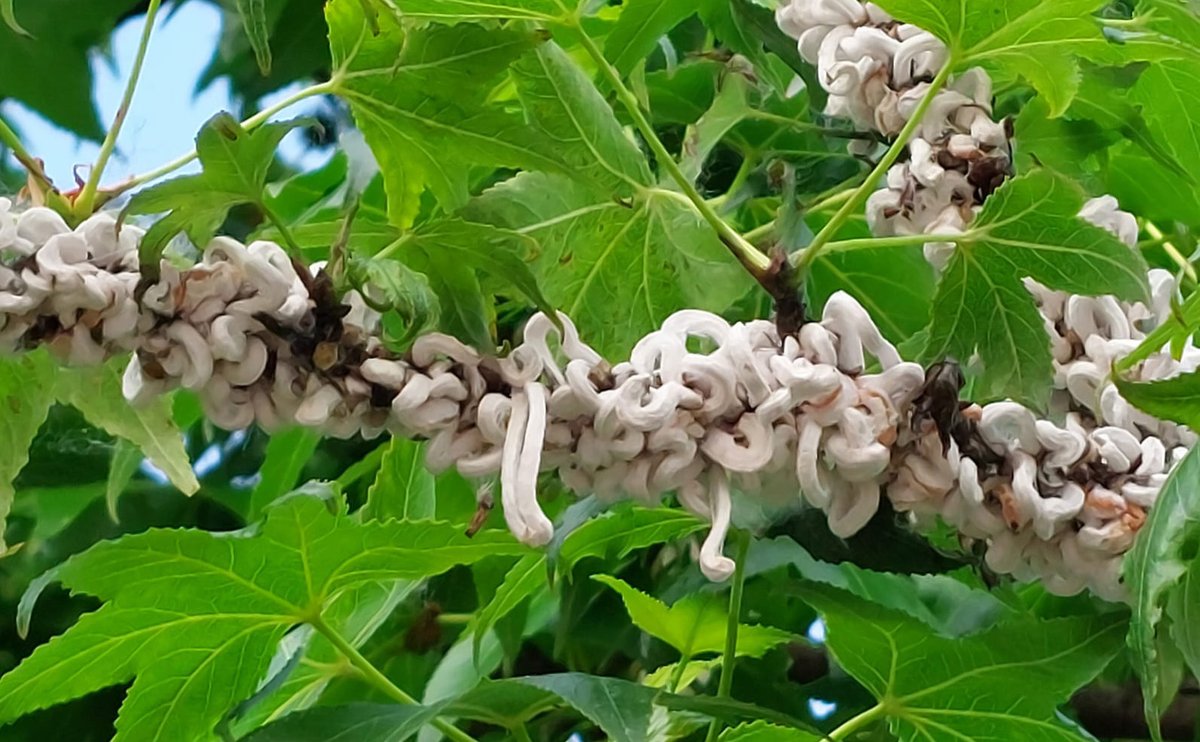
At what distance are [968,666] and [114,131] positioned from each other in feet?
0.81

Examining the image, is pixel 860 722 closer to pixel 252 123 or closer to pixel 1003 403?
pixel 1003 403

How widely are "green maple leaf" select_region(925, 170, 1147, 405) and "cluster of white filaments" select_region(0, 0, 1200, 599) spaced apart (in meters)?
0.03

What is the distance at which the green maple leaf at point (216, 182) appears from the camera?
27 cm

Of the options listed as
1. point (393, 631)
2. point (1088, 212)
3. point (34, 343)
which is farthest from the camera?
point (393, 631)

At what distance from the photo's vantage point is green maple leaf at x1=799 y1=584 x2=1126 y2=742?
35 centimetres

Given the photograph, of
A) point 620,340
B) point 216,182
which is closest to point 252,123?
point 216,182

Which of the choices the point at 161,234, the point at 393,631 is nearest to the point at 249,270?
the point at 161,234

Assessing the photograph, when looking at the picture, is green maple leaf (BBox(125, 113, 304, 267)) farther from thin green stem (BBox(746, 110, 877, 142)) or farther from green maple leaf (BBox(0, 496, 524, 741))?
thin green stem (BBox(746, 110, 877, 142))

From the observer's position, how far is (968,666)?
1.18 feet

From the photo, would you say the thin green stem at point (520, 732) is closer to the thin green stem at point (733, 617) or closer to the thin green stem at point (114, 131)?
the thin green stem at point (733, 617)

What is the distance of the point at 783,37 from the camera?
1.40 feet

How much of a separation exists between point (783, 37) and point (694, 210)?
0.27ft

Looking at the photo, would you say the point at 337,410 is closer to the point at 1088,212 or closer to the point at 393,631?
the point at 1088,212

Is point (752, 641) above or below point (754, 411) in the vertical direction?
below
